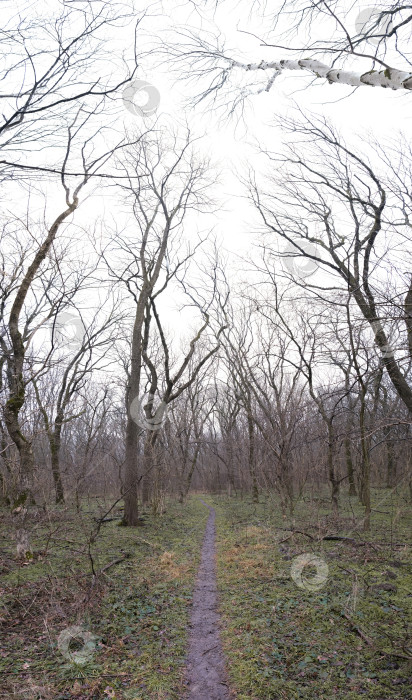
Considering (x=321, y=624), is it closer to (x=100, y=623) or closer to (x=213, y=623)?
(x=213, y=623)

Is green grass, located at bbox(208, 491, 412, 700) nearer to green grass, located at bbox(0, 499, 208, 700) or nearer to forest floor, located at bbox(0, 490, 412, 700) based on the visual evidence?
forest floor, located at bbox(0, 490, 412, 700)

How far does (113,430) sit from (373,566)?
23097mm

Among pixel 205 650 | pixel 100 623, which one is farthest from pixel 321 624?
pixel 100 623

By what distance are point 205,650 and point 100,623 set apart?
4.24 ft

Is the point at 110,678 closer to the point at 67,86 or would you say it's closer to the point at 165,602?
the point at 165,602

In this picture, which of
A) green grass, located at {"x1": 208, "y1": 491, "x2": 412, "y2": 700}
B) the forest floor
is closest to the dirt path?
the forest floor

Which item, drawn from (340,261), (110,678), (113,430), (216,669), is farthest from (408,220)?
(113,430)

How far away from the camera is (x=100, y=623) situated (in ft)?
15.3

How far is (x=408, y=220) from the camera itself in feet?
18.5

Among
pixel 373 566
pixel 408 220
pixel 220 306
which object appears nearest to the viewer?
pixel 408 220

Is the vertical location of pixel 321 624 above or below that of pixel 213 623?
above

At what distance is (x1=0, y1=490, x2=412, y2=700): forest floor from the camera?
348cm

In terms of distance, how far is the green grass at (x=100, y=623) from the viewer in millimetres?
3475

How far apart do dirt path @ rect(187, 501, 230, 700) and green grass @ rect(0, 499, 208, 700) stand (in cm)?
12
